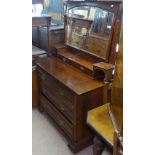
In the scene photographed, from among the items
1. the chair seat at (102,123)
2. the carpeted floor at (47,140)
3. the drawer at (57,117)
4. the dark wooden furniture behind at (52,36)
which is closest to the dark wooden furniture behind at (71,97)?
the drawer at (57,117)

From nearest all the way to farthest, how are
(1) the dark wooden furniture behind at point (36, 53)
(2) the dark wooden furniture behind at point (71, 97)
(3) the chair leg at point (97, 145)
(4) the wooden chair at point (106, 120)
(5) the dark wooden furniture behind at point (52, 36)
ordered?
(4) the wooden chair at point (106, 120) < (3) the chair leg at point (97, 145) < (2) the dark wooden furniture behind at point (71, 97) < (1) the dark wooden furniture behind at point (36, 53) < (5) the dark wooden furniture behind at point (52, 36)

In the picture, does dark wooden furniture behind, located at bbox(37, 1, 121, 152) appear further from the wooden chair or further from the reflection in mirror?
the wooden chair

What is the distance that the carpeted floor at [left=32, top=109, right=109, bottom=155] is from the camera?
2041 mm

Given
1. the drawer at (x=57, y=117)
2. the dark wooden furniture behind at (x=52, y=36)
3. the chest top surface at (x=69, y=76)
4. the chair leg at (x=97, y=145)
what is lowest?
the drawer at (x=57, y=117)

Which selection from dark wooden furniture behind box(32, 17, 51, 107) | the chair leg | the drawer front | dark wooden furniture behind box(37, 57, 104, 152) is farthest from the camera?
dark wooden furniture behind box(32, 17, 51, 107)

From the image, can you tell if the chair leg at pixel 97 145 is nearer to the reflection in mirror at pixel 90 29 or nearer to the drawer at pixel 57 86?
→ the drawer at pixel 57 86

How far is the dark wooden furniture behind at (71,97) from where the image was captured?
1828 mm

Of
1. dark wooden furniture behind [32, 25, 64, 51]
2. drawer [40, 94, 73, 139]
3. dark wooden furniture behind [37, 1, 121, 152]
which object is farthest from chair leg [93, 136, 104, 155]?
dark wooden furniture behind [32, 25, 64, 51]

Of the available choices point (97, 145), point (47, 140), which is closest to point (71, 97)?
point (97, 145)

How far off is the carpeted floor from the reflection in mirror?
3.29 ft

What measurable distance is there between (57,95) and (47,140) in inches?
20.3

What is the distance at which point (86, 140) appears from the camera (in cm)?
202

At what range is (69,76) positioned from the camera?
207 centimetres
